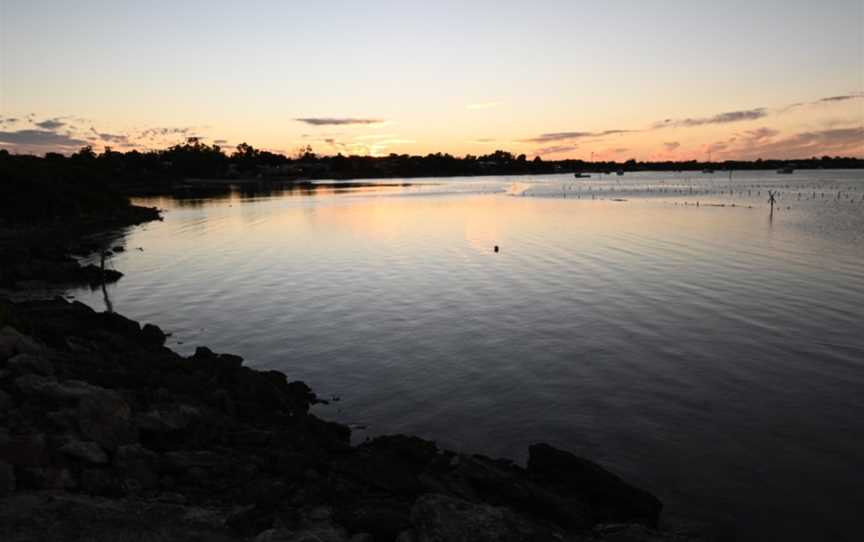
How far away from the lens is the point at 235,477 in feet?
39.4

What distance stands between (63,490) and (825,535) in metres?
15.3

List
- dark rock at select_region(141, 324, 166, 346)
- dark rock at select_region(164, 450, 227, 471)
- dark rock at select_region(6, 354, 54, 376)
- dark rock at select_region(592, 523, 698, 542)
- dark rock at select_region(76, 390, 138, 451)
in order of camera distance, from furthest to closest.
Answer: dark rock at select_region(141, 324, 166, 346)
dark rock at select_region(6, 354, 54, 376)
dark rock at select_region(76, 390, 138, 451)
dark rock at select_region(164, 450, 227, 471)
dark rock at select_region(592, 523, 698, 542)

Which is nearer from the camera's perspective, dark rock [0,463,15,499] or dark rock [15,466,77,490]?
dark rock [0,463,15,499]

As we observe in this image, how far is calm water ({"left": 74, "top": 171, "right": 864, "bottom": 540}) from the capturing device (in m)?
15.3

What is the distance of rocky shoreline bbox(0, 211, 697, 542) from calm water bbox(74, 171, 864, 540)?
2510mm

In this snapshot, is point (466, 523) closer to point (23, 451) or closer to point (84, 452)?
point (84, 452)

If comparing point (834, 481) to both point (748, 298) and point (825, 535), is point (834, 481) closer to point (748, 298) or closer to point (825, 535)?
point (825, 535)

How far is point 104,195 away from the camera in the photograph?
318 ft

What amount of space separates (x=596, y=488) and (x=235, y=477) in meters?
7.86

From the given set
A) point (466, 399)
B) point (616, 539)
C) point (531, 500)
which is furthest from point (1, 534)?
point (466, 399)

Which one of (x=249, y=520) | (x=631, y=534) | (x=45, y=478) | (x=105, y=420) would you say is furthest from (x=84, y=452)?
(x=631, y=534)

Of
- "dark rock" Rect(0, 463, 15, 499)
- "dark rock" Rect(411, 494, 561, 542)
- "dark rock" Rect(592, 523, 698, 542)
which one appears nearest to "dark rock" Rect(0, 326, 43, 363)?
"dark rock" Rect(0, 463, 15, 499)

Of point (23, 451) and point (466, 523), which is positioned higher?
point (23, 451)

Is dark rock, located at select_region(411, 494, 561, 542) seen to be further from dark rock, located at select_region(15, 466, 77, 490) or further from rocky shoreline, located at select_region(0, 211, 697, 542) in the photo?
dark rock, located at select_region(15, 466, 77, 490)
